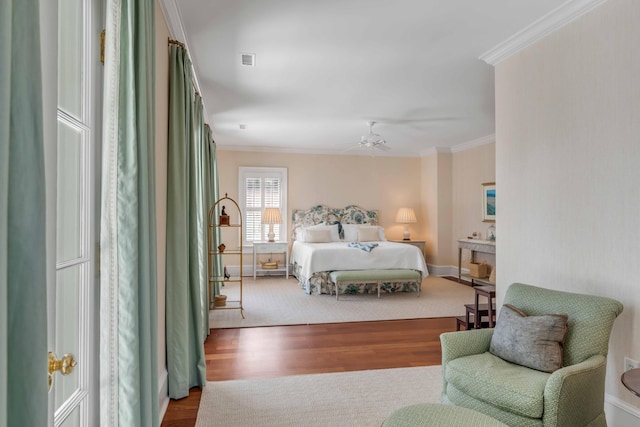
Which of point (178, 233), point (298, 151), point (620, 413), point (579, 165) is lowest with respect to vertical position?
point (620, 413)

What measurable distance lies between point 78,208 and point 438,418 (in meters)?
1.79

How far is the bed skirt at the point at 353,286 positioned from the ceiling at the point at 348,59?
2.53 metres

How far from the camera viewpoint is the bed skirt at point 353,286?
242 inches

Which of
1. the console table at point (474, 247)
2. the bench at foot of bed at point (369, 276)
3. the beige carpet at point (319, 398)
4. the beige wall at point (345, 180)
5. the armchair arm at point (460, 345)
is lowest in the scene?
the beige carpet at point (319, 398)

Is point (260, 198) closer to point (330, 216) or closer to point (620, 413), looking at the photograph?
point (330, 216)

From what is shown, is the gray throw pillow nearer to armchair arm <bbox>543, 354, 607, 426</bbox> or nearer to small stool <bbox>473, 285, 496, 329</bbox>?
armchair arm <bbox>543, 354, 607, 426</bbox>

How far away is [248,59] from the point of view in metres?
3.51

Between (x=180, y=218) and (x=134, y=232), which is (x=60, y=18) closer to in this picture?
(x=134, y=232)

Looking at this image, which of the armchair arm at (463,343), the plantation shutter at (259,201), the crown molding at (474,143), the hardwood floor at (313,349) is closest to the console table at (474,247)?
the crown molding at (474,143)

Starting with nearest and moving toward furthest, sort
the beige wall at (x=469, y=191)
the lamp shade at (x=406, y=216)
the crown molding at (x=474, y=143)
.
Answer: the crown molding at (x=474, y=143)
the beige wall at (x=469, y=191)
the lamp shade at (x=406, y=216)

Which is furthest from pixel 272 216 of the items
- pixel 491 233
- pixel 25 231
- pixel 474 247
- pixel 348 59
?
pixel 25 231

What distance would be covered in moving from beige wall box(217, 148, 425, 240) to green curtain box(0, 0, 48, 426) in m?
7.18

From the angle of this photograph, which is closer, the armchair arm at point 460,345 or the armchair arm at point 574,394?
the armchair arm at point 574,394

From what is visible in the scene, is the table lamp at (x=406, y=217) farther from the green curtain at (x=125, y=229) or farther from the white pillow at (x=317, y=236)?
the green curtain at (x=125, y=229)
